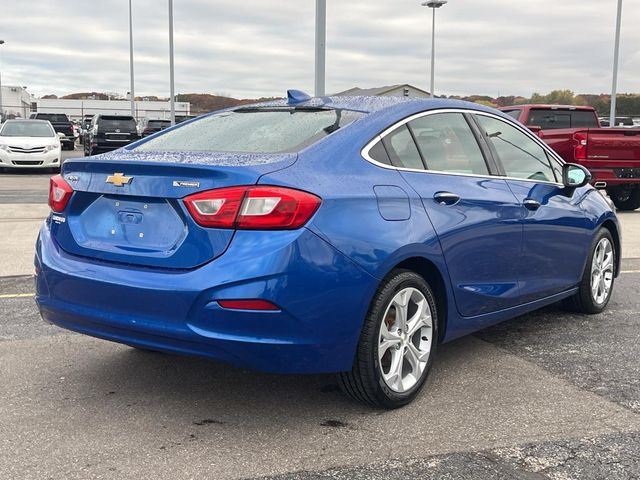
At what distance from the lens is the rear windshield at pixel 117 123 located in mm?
26562

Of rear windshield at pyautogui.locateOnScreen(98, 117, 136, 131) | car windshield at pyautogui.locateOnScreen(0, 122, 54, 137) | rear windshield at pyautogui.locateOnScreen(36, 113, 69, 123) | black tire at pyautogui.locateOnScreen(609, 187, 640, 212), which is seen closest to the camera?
black tire at pyautogui.locateOnScreen(609, 187, 640, 212)

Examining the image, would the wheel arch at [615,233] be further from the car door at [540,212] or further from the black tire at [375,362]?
the black tire at [375,362]

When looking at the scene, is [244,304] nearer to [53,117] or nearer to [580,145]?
[580,145]

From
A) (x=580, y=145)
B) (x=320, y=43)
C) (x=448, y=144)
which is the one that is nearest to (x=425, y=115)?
(x=448, y=144)

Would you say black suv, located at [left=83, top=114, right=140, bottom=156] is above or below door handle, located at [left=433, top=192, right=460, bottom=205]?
above

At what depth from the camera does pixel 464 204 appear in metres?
3.96

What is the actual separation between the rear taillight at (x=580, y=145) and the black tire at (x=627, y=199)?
2.41 metres

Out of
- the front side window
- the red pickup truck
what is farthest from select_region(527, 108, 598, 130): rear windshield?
the front side window

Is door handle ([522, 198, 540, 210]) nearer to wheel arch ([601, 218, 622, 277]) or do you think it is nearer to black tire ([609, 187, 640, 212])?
wheel arch ([601, 218, 622, 277])

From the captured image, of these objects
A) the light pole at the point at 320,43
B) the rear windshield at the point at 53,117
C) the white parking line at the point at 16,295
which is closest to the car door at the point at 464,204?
the white parking line at the point at 16,295

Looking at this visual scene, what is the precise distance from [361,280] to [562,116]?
12186mm

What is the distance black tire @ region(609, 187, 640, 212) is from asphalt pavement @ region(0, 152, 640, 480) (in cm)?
960

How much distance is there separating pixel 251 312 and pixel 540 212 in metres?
2.43

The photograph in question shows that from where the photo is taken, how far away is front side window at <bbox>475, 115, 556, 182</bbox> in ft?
15.0
